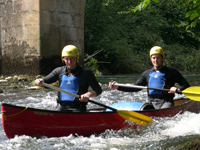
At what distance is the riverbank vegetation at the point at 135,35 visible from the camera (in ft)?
58.0

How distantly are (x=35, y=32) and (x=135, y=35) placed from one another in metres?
10.4

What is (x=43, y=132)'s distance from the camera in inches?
186

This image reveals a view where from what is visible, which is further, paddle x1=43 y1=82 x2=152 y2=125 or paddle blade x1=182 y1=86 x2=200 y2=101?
paddle blade x1=182 y1=86 x2=200 y2=101

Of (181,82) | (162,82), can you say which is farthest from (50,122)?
(181,82)

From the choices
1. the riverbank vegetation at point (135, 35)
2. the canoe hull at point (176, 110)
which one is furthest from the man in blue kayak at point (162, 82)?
the riverbank vegetation at point (135, 35)

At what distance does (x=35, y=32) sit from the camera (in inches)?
444

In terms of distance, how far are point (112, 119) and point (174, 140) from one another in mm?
997

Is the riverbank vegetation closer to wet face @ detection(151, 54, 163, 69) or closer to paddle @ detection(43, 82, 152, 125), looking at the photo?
wet face @ detection(151, 54, 163, 69)

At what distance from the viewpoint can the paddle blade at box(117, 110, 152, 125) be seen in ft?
17.1

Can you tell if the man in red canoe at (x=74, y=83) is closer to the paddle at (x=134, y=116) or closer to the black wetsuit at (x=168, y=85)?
the paddle at (x=134, y=116)

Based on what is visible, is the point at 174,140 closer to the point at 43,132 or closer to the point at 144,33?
the point at 43,132

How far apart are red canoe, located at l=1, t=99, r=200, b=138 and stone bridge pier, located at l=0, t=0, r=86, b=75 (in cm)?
650

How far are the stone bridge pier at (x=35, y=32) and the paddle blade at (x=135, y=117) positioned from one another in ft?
21.1

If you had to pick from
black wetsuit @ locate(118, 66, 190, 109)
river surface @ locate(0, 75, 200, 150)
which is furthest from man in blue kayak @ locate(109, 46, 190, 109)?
river surface @ locate(0, 75, 200, 150)
